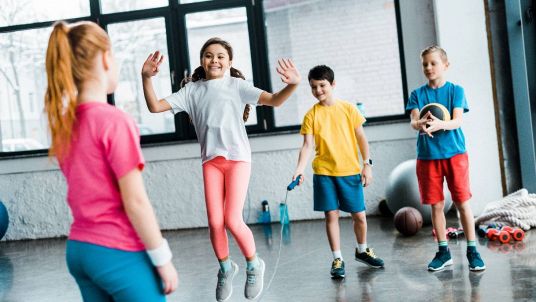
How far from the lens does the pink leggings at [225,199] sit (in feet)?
11.1

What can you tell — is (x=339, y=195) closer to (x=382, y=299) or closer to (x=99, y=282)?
(x=382, y=299)

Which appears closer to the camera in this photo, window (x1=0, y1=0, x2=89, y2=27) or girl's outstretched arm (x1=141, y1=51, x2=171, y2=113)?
girl's outstretched arm (x1=141, y1=51, x2=171, y2=113)

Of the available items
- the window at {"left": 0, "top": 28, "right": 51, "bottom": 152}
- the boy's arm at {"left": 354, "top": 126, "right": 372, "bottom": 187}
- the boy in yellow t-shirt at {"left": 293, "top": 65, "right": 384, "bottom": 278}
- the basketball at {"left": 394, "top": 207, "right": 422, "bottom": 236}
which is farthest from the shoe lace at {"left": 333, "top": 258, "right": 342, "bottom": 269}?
the window at {"left": 0, "top": 28, "right": 51, "bottom": 152}

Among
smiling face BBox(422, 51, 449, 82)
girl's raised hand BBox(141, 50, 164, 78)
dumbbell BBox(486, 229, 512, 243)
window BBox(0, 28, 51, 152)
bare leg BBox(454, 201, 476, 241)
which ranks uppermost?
window BBox(0, 28, 51, 152)

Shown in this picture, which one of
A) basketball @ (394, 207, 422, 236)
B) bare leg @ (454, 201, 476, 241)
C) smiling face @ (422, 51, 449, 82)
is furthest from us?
basketball @ (394, 207, 422, 236)

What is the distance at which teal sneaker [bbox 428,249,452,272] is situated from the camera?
3.89 m

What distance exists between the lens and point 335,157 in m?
3.96

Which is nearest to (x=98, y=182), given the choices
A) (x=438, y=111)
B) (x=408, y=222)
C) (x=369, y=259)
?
(x=438, y=111)

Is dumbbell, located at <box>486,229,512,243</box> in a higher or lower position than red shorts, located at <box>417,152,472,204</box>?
lower

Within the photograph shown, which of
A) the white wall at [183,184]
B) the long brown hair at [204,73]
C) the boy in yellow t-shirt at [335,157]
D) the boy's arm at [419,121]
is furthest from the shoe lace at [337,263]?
the white wall at [183,184]

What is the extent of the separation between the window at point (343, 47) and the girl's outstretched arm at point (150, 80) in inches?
142

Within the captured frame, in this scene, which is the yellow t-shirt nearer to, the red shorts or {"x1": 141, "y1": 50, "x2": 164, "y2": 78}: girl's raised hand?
the red shorts

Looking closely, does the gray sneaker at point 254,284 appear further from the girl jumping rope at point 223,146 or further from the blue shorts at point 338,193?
the blue shorts at point 338,193

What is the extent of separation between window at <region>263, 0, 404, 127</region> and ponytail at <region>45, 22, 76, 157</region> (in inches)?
213
